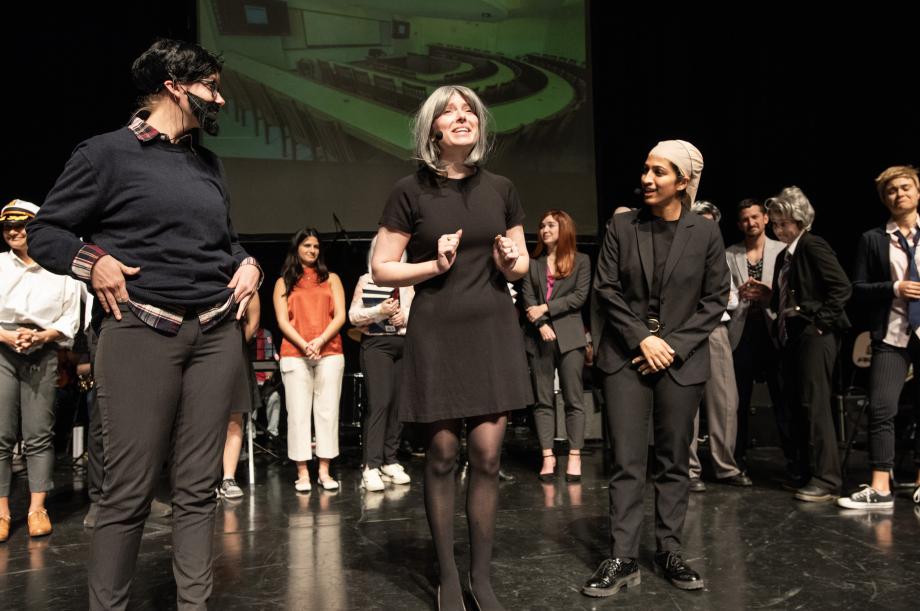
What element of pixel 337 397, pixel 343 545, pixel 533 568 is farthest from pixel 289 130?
pixel 533 568

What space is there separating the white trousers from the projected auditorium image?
2.18m

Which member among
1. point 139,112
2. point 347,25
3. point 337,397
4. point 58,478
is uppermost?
point 347,25

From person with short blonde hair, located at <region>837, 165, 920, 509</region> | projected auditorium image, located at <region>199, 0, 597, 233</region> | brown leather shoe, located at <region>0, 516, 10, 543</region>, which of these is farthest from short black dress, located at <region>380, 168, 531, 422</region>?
projected auditorium image, located at <region>199, 0, 597, 233</region>

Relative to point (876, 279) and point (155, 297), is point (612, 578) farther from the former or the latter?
point (876, 279)

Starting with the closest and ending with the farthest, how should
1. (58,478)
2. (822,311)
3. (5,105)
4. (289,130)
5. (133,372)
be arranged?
(133,372), (822,311), (58,478), (5,105), (289,130)

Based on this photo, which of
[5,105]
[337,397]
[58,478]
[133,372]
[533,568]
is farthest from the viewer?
[5,105]

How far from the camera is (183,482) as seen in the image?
76.4 inches

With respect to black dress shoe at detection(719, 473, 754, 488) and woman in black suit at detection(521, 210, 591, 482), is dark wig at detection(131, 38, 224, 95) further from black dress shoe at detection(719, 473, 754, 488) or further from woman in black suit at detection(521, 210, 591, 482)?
black dress shoe at detection(719, 473, 754, 488)

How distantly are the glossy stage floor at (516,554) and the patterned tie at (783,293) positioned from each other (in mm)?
863

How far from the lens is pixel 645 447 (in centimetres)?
262

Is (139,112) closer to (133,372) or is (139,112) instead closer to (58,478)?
(133,372)

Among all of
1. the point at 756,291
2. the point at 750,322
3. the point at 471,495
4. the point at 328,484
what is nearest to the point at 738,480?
the point at 750,322

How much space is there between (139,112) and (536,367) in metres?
3.15

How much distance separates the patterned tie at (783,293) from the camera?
402cm
